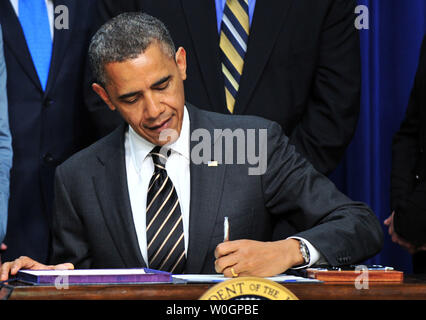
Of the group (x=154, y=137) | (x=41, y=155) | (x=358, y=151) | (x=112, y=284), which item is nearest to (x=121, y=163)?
(x=154, y=137)

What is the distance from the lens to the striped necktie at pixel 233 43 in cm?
292

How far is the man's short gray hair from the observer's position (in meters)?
2.34

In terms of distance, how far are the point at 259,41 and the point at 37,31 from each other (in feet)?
2.87

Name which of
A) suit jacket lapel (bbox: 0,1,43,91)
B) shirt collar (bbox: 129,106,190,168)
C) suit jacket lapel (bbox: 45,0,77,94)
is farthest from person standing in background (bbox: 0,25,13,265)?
shirt collar (bbox: 129,106,190,168)

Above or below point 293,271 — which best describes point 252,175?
above

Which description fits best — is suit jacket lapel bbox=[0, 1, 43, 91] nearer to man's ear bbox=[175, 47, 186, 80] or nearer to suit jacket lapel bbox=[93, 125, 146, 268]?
suit jacket lapel bbox=[93, 125, 146, 268]

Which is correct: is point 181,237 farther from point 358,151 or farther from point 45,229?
point 358,151

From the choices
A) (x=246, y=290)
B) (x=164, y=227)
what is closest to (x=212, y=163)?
(x=164, y=227)

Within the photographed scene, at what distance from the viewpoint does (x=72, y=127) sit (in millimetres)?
3076

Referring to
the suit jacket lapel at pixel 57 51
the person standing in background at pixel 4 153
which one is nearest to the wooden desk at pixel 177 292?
the person standing in background at pixel 4 153

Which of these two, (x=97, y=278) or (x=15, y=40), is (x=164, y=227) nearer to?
(x=97, y=278)

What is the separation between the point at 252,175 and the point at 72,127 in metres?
0.93

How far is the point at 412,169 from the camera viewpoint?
2.96 m

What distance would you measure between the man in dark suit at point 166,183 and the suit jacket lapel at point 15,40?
0.59 meters
